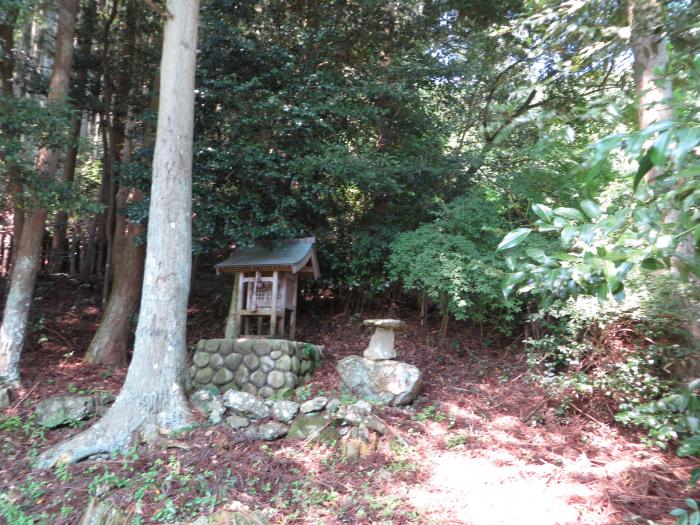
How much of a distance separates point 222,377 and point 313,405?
5.28ft

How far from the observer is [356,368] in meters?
6.39

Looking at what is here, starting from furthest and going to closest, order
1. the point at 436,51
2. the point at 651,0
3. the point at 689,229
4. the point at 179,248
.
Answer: the point at 436,51
the point at 179,248
the point at 651,0
the point at 689,229

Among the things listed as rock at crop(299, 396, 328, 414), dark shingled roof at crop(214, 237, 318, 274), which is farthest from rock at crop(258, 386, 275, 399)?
dark shingled roof at crop(214, 237, 318, 274)

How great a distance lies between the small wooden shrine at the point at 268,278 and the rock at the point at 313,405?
1489 millimetres

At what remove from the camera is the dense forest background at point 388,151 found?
5.25 meters

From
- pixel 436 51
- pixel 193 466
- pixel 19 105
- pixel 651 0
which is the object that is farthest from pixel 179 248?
pixel 436 51

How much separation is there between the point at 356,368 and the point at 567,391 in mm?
2515

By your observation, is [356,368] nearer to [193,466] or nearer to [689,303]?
[193,466]

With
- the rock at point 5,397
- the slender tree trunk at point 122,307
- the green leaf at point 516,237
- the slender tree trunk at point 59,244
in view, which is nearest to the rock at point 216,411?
the rock at point 5,397

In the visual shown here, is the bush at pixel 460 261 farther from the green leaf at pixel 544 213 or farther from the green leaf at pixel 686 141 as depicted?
the green leaf at pixel 686 141

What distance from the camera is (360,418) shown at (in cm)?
538

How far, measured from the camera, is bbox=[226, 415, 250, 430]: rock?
558 cm

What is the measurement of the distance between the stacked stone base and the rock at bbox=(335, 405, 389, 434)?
116cm

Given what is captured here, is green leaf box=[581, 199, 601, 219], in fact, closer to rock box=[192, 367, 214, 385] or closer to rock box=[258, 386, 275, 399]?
rock box=[258, 386, 275, 399]
